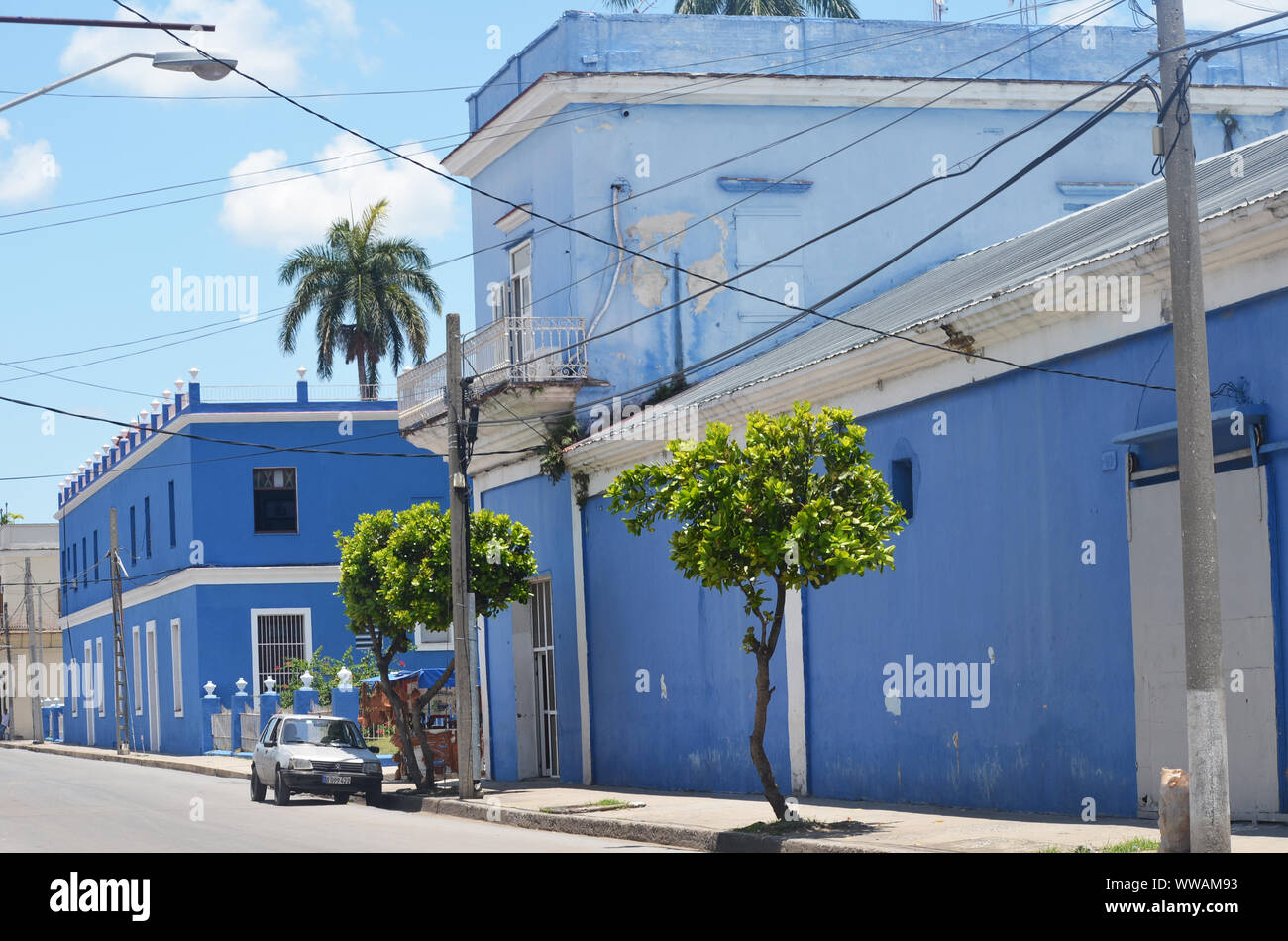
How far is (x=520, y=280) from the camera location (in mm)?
27578

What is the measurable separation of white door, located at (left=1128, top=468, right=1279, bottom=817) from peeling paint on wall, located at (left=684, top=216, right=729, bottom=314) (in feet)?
40.0

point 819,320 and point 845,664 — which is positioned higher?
point 819,320

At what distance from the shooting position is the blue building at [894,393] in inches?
565

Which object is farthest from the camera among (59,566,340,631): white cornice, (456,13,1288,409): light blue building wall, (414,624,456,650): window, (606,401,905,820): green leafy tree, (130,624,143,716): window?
(130,624,143,716): window

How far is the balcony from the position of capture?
2477cm

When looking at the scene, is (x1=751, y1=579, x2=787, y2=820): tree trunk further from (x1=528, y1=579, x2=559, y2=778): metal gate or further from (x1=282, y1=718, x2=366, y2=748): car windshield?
(x1=528, y1=579, x2=559, y2=778): metal gate

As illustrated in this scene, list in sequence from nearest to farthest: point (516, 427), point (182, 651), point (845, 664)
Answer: point (845, 664)
point (516, 427)
point (182, 651)

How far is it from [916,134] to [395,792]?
493 inches

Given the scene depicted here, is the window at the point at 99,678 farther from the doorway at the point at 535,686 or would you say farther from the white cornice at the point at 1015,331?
the white cornice at the point at 1015,331

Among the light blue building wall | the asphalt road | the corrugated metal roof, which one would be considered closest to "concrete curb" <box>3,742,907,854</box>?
the asphalt road

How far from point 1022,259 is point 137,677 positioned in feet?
117

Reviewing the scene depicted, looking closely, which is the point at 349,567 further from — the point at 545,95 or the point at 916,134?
the point at 916,134

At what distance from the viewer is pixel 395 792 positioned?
24.9 meters
